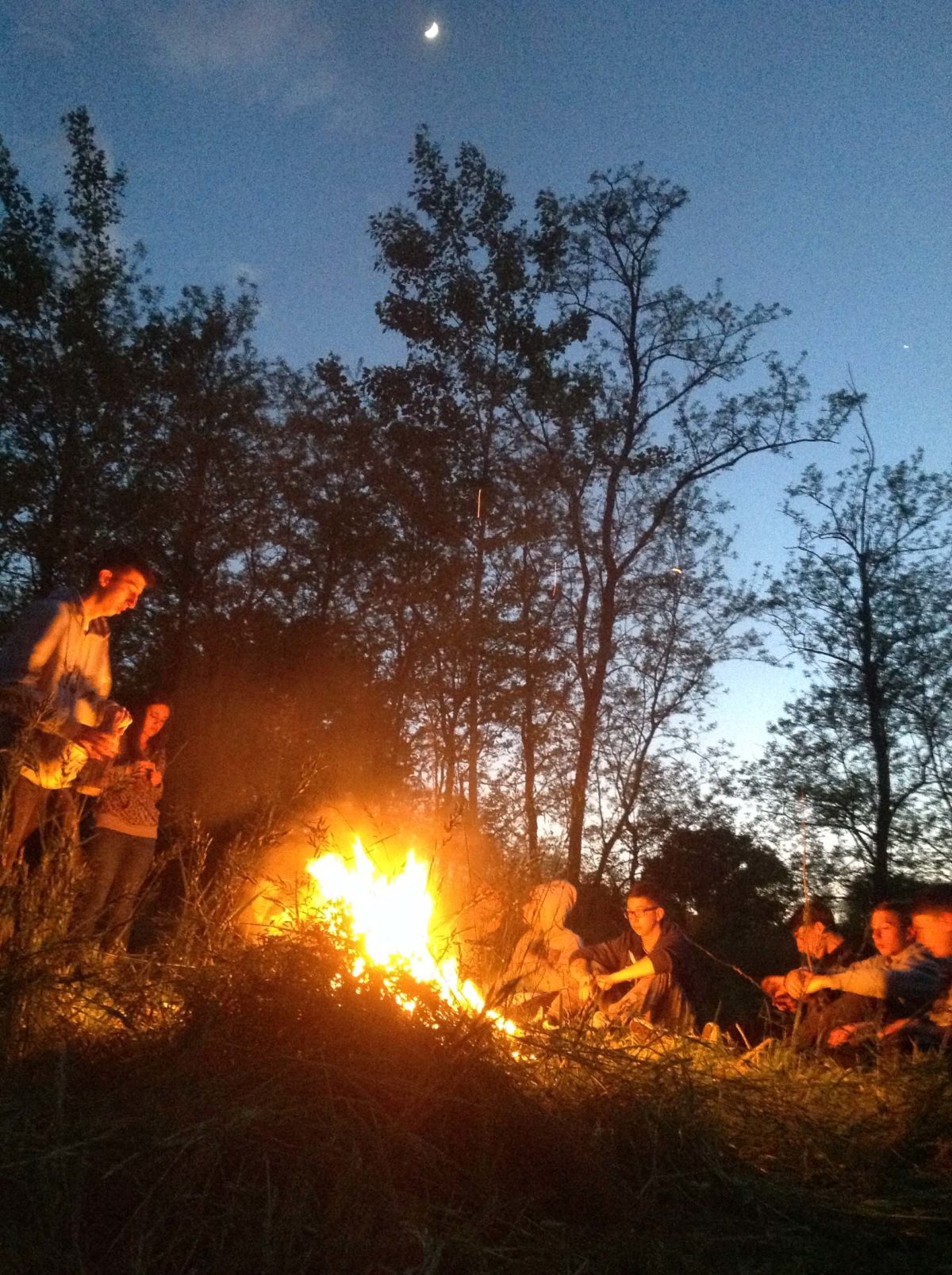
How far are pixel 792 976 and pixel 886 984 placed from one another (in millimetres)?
524

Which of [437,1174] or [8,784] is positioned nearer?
[437,1174]

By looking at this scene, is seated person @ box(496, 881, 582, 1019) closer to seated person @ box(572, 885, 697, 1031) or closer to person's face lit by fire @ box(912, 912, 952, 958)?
seated person @ box(572, 885, 697, 1031)

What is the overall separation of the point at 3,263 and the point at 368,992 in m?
11.7

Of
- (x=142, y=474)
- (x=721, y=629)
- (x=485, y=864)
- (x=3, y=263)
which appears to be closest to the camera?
(x=485, y=864)

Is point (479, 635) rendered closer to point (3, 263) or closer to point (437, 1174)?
point (3, 263)

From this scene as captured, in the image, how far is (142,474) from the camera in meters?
12.9

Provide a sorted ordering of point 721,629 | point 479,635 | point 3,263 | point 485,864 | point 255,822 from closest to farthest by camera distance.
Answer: point 255,822 < point 485,864 < point 3,263 < point 479,635 < point 721,629

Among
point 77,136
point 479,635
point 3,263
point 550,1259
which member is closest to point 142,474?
point 3,263

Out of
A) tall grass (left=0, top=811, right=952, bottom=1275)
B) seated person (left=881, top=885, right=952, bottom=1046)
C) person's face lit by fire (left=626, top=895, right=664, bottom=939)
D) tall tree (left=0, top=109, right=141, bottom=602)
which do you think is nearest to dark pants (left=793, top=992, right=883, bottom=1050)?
seated person (left=881, top=885, right=952, bottom=1046)

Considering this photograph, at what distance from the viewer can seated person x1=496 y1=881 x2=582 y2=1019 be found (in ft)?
10.7

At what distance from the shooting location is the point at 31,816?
3.39m

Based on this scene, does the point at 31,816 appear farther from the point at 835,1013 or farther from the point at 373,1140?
the point at 835,1013

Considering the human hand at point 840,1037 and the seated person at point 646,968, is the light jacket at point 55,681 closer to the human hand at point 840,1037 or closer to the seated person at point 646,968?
the seated person at point 646,968

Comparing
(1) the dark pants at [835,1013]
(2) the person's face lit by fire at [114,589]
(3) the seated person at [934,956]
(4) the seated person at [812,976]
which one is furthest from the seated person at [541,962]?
(2) the person's face lit by fire at [114,589]
